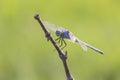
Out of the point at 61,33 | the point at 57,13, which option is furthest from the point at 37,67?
the point at 61,33

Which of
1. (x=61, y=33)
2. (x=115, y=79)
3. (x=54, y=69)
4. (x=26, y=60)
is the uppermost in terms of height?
(x=26, y=60)

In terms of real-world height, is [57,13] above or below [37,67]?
above

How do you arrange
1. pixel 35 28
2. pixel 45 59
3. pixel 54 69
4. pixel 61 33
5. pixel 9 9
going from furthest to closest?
pixel 9 9, pixel 35 28, pixel 45 59, pixel 54 69, pixel 61 33

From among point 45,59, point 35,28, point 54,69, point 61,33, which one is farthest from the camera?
point 35,28

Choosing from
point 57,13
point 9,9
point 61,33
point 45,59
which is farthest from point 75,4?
point 61,33

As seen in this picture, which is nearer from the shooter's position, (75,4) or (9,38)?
(9,38)

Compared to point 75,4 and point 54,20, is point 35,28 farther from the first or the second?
point 75,4
